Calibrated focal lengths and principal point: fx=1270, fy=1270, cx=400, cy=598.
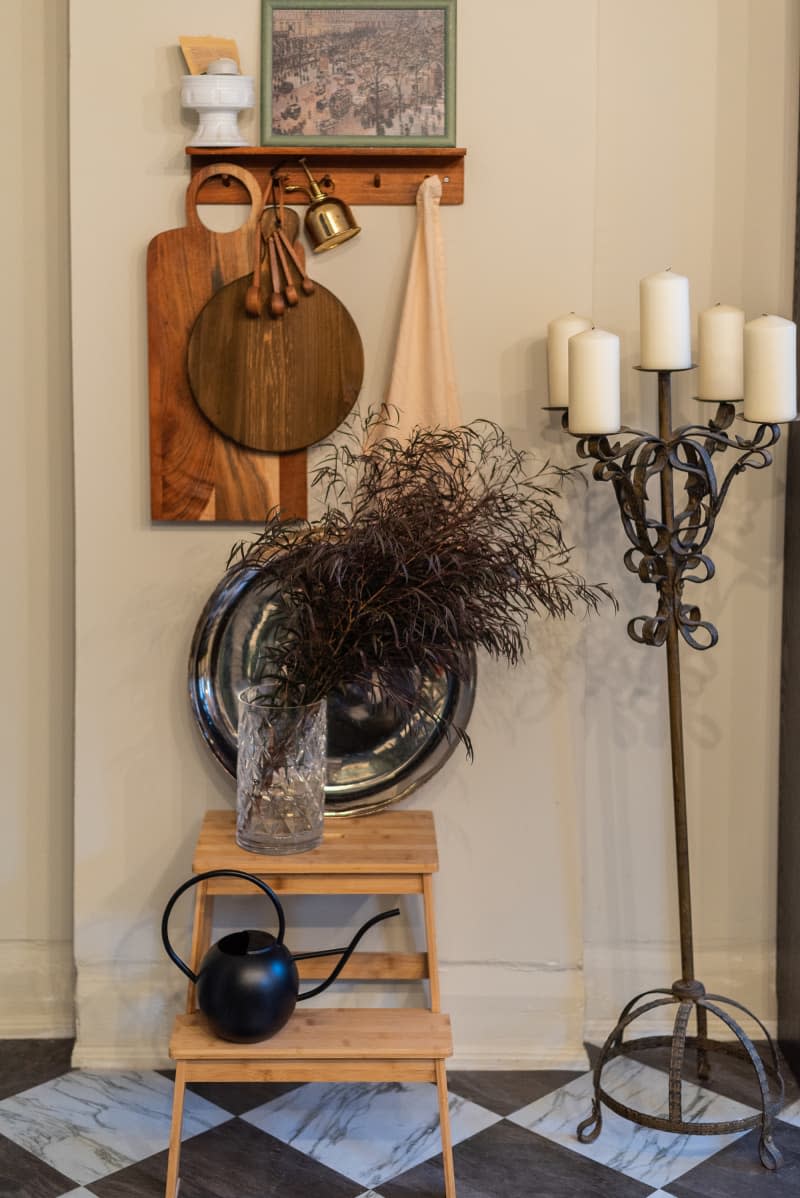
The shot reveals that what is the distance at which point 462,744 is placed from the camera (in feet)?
8.64

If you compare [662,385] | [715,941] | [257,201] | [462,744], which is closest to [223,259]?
[257,201]

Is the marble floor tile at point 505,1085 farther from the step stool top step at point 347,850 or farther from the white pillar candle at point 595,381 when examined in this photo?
the white pillar candle at point 595,381

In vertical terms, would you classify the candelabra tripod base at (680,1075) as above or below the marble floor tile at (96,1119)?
above

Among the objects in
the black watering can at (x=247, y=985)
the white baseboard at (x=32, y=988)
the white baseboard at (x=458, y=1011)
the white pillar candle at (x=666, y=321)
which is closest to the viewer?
the black watering can at (x=247, y=985)

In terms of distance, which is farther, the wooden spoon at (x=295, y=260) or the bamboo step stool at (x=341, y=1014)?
the wooden spoon at (x=295, y=260)

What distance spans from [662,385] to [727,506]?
0.47 meters

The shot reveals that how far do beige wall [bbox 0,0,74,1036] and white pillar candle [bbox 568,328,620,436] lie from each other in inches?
43.1

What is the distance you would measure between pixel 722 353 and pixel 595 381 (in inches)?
10.8

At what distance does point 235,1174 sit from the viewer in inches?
89.7

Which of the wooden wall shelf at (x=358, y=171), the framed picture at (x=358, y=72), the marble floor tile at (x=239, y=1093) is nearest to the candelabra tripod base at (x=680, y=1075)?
the marble floor tile at (x=239, y=1093)

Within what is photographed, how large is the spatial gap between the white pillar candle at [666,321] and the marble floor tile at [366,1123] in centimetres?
148

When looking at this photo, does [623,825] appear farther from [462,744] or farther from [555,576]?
[555,576]

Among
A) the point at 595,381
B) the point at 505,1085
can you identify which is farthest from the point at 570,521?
the point at 505,1085

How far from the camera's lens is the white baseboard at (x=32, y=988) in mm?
2779
